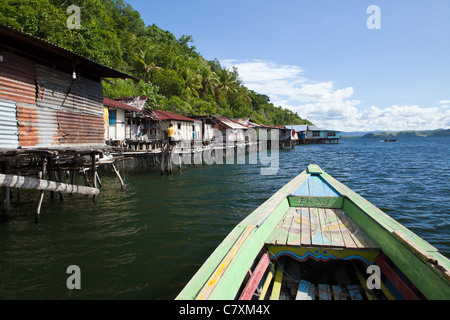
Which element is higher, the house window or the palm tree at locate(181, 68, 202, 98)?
the palm tree at locate(181, 68, 202, 98)

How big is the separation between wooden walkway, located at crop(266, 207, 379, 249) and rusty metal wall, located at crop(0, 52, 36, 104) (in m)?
8.97

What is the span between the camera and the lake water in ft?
17.9

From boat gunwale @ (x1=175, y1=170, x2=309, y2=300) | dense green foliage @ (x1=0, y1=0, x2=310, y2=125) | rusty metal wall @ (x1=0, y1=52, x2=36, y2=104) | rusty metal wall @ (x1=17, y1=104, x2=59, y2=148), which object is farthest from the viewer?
dense green foliage @ (x1=0, y1=0, x2=310, y2=125)

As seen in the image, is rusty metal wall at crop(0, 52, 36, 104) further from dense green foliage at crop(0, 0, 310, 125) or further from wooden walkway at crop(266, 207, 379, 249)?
wooden walkway at crop(266, 207, 379, 249)

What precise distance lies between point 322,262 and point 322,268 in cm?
11

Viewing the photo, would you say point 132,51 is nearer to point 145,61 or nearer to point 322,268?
point 145,61

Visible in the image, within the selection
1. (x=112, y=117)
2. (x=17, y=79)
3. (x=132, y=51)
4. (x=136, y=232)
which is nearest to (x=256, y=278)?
(x=136, y=232)

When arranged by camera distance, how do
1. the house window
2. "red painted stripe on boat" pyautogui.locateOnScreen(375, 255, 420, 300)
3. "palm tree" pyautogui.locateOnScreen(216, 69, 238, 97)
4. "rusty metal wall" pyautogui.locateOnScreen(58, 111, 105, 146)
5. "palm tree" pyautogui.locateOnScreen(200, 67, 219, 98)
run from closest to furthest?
"red painted stripe on boat" pyautogui.locateOnScreen(375, 255, 420, 300)
"rusty metal wall" pyautogui.locateOnScreen(58, 111, 105, 146)
the house window
"palm tree" pyautogui.locateOnScreen(200, 67, 219, 98)
"palm tree" pyautogui.locateOnScreen(216, 69, 238, 97)

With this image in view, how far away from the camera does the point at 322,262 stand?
4.83 metres

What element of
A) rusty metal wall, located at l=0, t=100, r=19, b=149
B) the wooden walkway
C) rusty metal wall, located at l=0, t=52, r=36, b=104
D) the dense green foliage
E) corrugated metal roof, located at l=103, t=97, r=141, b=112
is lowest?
the wooden walkway

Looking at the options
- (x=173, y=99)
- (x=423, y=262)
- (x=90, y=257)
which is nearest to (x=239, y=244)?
(x=423, y=262)

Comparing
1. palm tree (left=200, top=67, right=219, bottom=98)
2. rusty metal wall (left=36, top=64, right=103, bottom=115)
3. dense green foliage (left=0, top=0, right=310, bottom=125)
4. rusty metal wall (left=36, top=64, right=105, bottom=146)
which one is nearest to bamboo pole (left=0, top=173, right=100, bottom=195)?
rusty metal wall (left=36, top=64, right=105, bottom=146)

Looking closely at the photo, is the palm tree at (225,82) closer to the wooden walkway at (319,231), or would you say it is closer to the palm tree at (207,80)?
the palm tree at (207,80)
